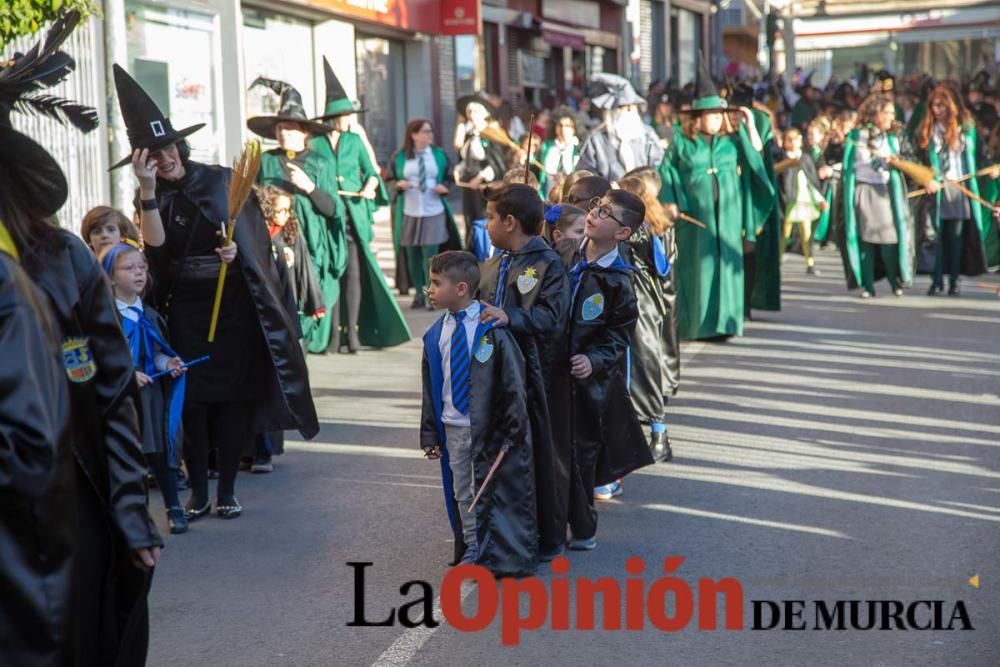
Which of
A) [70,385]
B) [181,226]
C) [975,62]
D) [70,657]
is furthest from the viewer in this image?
[975,62]

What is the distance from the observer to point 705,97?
42.4 feet

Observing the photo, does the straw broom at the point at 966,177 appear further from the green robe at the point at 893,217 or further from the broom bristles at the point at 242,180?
the broom bristles at the point at 242,180

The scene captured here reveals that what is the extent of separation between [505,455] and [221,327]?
6.23 feet

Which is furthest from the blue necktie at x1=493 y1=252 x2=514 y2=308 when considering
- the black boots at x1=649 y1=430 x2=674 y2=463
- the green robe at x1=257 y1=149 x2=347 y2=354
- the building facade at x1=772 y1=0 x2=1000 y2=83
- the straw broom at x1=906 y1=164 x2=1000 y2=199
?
the building facade at x1=772 y1=0 x2=1000 y2=83

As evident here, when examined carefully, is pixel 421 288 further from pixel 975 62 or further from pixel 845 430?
pixel 975 62

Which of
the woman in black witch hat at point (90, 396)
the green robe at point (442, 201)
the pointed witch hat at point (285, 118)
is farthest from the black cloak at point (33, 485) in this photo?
the green robe at point (442, 201)

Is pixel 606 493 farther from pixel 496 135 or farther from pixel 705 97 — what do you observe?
pixel 496 135

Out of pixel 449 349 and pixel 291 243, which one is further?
pixel 291 243

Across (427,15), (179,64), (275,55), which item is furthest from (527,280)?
(427,15)

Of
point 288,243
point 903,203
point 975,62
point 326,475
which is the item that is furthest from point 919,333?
point 975,62

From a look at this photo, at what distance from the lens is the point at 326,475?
8445mm

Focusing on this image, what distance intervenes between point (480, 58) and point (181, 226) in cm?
2279

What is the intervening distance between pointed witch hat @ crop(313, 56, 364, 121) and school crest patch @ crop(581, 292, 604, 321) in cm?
603

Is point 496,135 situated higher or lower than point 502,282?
higher
